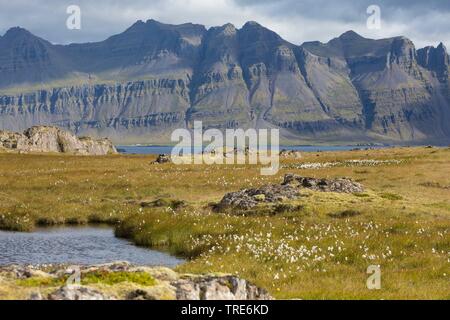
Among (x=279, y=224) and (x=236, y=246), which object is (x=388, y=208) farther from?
(x=236, y=246)

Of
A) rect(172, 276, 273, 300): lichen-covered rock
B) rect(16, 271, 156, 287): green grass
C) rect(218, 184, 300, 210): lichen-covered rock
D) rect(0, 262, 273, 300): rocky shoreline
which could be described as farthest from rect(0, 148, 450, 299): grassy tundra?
rect(16, 271, 156, 287): green grass

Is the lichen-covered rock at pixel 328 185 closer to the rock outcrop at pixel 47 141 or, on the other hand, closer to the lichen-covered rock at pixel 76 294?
the lichen-covered rock at pixel 76 294

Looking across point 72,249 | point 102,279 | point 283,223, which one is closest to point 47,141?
point 72,249

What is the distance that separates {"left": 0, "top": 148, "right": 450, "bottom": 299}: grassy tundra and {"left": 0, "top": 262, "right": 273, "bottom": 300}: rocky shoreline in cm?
358

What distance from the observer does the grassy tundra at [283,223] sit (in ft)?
58.0

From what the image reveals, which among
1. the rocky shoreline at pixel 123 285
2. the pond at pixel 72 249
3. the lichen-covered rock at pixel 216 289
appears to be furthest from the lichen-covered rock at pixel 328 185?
the rocky shoreline at pixel 123 285

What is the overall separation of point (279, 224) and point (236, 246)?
5913 mm

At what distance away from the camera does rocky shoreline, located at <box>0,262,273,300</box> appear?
9.38m

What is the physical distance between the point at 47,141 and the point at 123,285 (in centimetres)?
14919

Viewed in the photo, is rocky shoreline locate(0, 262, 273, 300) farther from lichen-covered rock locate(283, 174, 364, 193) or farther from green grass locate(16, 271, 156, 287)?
lichen-covered rock locate(283, 174, 364, 193)

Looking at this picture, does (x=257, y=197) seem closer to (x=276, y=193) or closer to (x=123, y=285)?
(x=276, y=193)

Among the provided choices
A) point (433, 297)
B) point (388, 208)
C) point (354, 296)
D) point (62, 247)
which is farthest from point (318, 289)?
point (388, 208)

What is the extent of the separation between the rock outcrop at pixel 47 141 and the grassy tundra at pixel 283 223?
8303 cm

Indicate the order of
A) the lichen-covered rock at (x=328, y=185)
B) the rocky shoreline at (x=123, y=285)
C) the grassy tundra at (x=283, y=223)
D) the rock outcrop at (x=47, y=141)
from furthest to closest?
the rock outcrop at (x=47, y=141) → the lichen-covered rock at (x=328, y=185) → the grassy tundra at (x=283, y=223) → the rocky shoreline at (x=123, y=285)
